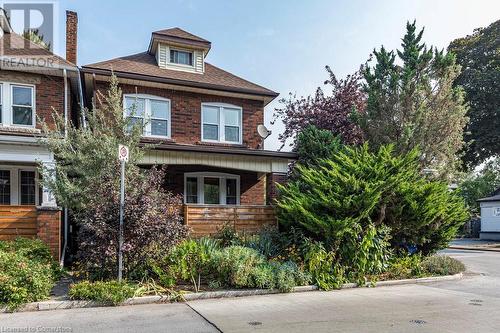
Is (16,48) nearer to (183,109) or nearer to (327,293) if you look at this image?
(183,109)

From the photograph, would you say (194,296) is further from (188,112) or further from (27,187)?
(27,187)

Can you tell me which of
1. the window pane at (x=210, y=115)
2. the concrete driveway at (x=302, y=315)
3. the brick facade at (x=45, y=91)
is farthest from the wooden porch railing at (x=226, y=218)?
the brick facade at (x=45, y=91)

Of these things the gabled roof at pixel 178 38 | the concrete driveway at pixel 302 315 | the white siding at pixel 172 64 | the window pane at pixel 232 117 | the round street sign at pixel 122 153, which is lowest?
the concrete driveway at pixel 302 315

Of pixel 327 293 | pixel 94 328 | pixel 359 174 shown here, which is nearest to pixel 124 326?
pixel 94 328

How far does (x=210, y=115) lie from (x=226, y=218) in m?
6.28

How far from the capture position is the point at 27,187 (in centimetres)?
1524

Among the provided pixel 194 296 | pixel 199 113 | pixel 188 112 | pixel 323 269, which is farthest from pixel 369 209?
pixel 188 112

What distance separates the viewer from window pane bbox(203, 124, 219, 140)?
17.1 meters

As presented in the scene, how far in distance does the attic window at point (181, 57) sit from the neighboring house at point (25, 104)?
438 centimetres

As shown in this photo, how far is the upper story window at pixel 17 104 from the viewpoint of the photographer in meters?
14.0

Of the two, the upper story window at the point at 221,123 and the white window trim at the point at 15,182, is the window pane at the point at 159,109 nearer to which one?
Answer: the upper story window at the point at 221,123

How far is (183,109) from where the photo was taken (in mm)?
16734

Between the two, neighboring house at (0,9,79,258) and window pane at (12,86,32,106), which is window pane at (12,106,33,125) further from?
window pane at (12,86,32,106)

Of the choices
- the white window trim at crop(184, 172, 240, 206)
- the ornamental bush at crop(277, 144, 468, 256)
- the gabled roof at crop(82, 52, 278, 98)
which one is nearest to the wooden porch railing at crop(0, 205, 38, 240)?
the gabled roof at crop(82, 52, 278, 98)
